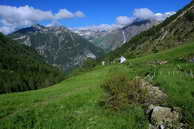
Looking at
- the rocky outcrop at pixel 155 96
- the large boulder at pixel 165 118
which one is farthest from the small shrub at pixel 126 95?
the large boulder at pixel 165 118

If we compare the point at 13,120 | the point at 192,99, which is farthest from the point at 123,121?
the point at 13,120

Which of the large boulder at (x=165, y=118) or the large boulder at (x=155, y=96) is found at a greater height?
the large boulder at (x=155, y=96)

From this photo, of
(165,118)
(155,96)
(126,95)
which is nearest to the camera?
(165,118)

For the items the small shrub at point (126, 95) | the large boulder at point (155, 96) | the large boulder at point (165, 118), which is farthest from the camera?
the small shrub at point (126, 95)

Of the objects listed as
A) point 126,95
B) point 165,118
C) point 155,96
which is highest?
point 126,95

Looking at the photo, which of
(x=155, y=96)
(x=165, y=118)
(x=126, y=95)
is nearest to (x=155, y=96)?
(x=155, y=96)

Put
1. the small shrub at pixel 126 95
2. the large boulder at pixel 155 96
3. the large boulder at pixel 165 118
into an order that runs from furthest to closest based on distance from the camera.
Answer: the small shrub at pixel 126 95
the large boulder at pixel 155 96
the large boulder at pixel 165 118

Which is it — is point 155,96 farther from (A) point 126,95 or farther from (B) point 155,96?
(A) point 126,95

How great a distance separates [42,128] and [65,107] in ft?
12.3

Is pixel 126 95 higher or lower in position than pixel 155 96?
higher

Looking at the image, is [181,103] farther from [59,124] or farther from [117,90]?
[59,124]

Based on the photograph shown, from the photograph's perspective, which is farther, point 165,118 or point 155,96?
point 155,96

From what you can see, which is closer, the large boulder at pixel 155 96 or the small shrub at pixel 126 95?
the large boulder at pixel 155 96

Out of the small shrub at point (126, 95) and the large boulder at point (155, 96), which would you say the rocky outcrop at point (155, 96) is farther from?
the small shrub at point (126, 95)
